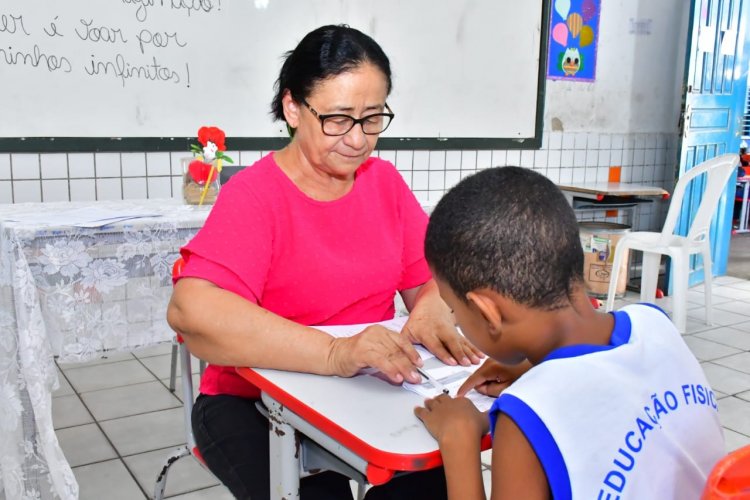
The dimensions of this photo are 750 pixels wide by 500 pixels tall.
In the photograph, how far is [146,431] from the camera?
2459mm

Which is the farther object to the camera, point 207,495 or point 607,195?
point 607,195

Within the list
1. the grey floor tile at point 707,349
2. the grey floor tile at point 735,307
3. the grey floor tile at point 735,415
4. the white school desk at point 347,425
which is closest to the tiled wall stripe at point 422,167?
the white school desk at point 347,425

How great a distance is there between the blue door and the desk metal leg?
173 inches

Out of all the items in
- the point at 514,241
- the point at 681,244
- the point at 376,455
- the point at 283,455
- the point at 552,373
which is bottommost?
the point at 681,244

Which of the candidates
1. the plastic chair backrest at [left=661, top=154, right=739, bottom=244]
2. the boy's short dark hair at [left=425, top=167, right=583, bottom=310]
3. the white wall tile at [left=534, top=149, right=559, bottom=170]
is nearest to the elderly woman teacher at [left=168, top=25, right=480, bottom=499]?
the boy's short dark hair at [left=425, top=167, right=583, bottom=310]

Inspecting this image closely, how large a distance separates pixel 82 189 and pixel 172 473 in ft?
5.04

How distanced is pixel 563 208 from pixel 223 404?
2.42 feet

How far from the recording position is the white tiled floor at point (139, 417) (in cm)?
212

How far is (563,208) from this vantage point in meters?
0.90

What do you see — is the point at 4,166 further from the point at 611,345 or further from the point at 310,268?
the point at 611,345

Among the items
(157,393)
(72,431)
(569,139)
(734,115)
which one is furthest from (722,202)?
(72,431)

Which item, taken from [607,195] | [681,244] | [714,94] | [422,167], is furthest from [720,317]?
[422,167]

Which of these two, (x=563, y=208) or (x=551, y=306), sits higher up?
(x=563, y=208)

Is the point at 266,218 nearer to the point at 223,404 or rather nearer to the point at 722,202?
the point at 223,404
